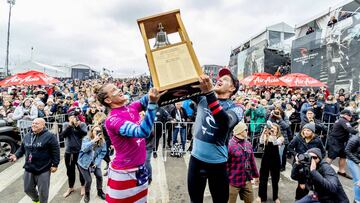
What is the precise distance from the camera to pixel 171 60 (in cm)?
216

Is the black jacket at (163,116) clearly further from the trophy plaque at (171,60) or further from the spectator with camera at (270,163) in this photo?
the trophy plaque at (171,60)

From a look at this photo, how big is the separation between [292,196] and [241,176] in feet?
7.60

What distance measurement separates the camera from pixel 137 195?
264cm

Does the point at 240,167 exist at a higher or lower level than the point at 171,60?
lower

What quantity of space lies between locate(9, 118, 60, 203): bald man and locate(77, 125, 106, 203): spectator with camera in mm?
692

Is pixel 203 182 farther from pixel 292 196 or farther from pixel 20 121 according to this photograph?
pixel 20 121

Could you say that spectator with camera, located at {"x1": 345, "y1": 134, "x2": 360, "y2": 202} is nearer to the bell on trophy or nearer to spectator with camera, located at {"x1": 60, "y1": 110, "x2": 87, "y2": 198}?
the bell on trophy

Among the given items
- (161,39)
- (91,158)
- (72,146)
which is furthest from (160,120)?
(161,39)

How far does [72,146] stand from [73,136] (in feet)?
0.76

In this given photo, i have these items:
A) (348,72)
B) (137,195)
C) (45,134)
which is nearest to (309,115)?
(137,195)

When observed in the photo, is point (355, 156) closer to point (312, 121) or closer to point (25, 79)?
point (312, 121)

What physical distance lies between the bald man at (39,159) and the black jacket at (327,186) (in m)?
4.44

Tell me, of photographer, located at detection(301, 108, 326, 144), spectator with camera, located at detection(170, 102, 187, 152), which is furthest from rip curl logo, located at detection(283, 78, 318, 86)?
spectator with camera, located at detection(170, 102, 187, 152)

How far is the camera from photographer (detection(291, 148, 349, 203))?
352 centimetres
